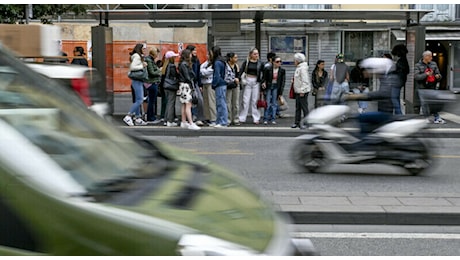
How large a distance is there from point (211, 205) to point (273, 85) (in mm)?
11425

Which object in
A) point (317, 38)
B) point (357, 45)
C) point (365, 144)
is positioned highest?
point (317, 38)

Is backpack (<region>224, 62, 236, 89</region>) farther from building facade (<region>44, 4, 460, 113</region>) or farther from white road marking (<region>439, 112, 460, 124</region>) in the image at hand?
building facade (<region>44, 4, 460, 113</region>)

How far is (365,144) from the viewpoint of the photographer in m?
8.20

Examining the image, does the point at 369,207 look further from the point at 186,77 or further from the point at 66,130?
the point at 186,77

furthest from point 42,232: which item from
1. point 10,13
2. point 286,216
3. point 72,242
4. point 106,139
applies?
point 10,13

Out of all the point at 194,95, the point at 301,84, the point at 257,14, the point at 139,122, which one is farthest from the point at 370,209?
the point at 257,14

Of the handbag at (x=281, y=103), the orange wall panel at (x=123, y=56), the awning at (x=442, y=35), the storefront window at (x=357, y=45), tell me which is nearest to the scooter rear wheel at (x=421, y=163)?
the handbag at (x=281, y=103)

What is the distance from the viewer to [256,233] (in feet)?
9.16

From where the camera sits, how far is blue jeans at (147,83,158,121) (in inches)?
559

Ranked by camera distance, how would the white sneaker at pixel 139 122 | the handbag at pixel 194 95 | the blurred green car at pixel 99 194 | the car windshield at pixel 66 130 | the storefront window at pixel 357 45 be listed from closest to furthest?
the blurred green car at pixel 99 194 → the car windshield at pixel 66 130 → the handbag at pixel 194 95 → the white sneaker at pixel 139 122 → the storefront window at pixel 357 45

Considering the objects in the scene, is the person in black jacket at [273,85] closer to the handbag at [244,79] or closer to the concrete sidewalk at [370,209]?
the handbag at [244,79]

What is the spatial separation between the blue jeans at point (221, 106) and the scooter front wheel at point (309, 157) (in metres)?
5.13

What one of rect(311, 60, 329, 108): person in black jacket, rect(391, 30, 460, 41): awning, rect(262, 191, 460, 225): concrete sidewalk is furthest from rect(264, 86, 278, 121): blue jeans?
rect(391, 30, 460, 41): awning

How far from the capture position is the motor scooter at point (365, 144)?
8.18 metres
